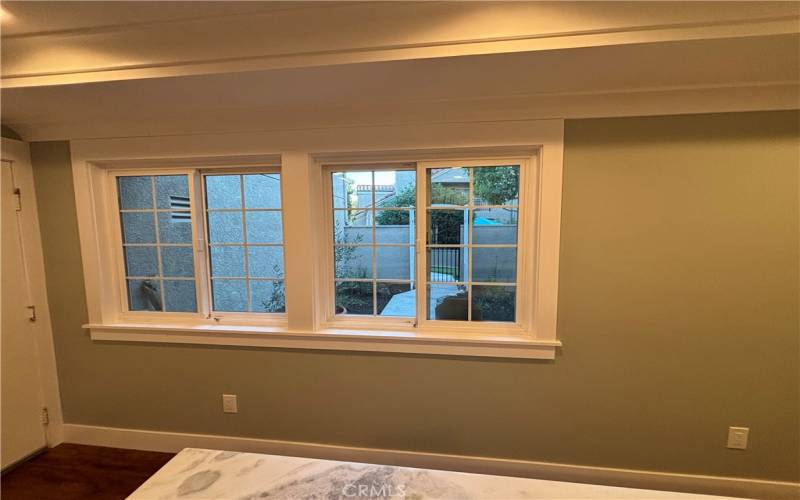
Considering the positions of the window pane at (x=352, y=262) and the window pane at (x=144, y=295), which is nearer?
the window pane at (x=352, y=262)

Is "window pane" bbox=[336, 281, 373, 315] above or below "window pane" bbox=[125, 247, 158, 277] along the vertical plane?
below

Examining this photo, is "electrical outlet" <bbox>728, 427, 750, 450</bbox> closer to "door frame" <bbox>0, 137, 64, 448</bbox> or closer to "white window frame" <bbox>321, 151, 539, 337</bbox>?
"white window frame" <bbox>321, 151, 539, 337</bbox>

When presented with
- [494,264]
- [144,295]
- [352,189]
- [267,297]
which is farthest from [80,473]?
[494,264]

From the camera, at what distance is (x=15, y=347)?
1.97 metres

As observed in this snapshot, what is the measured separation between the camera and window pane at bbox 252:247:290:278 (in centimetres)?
203

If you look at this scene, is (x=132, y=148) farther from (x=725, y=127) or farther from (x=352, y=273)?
(x=725, y=127)

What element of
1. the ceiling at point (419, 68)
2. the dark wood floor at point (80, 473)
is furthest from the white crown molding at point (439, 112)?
the dark wood floor at point (80, 473)

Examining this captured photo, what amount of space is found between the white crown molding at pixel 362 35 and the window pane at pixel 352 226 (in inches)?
32.5

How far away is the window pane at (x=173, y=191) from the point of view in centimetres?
202

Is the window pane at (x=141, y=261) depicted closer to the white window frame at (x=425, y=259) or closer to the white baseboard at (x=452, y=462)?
the white baseboard at (x=452, y=462)

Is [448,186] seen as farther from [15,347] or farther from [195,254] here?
[15,347]

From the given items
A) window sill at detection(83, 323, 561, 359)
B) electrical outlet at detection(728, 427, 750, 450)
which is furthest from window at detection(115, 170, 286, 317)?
electrical outlet at detection(728, 427, 750, 450)

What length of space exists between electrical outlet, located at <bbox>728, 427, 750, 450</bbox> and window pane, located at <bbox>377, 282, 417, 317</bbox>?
5.57 feet

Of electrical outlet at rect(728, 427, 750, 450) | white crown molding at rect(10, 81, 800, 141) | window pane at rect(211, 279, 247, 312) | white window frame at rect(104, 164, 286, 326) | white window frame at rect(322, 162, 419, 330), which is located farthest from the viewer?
A: window pane at rect(211, 279, 247, 312)
